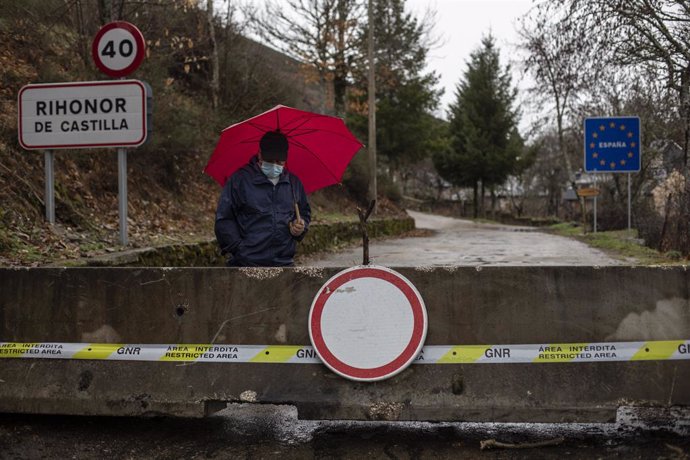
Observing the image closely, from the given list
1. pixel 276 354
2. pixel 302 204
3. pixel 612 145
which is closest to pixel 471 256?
pixel 612 145

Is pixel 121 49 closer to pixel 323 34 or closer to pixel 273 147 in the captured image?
pixel 273 147

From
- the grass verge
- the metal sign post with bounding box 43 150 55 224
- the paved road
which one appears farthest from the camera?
the paved road

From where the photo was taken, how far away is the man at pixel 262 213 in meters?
5.14

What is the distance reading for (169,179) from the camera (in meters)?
14.1

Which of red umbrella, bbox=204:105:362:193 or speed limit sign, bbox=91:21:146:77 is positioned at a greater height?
speed limit sign, bbox=91:21:146:77

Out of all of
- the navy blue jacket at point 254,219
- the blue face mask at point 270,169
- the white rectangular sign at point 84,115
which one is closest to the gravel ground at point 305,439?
the navy blue jacket at point 254,219

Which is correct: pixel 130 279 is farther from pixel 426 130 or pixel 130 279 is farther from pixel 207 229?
pixel 426 130

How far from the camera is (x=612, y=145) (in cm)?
2250

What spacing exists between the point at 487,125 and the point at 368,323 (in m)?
51.5

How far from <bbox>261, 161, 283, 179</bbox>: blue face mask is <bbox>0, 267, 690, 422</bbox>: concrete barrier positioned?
1.22 metres

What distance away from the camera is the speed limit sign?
775 cm

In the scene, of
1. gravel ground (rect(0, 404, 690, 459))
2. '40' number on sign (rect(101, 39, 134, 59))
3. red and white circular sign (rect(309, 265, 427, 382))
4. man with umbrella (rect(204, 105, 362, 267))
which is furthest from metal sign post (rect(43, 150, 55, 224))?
red and white circular sign (rect(309, 265, 427, 382))

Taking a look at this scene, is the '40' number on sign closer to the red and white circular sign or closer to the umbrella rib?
the umbrella rib

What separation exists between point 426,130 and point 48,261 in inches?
1774
